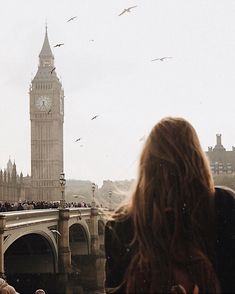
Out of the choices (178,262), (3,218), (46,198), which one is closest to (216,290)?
(178,262)

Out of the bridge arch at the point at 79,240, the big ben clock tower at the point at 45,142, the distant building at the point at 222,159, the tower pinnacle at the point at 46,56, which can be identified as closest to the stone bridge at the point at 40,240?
the bridge arch at the point at 79,240

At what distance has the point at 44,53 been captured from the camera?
405ft

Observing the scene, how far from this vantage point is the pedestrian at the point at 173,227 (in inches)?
90.3

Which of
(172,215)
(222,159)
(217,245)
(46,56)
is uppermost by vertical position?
(46,56)

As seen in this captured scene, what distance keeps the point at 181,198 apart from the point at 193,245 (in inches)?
7.3

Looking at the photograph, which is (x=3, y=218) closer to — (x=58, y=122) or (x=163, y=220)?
(x=163, y=220)

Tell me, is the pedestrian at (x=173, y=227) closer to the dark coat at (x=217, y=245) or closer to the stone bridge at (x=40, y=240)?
the dark coat at (x=217, y=245)

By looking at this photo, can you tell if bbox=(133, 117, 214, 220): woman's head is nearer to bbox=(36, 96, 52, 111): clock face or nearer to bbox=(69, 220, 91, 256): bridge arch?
bbox=(69, 220, 91, 256): bridge arch

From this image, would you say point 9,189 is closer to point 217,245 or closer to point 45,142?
point 45,142

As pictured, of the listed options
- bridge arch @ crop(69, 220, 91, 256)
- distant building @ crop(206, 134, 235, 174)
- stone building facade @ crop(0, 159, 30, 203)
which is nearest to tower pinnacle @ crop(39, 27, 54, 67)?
distant building @ crop(206, 134, 235, 174)

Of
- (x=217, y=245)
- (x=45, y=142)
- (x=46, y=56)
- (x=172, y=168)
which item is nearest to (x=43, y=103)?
(x=45, y=142)

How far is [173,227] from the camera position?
2342mm

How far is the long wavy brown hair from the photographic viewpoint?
2.29 metres

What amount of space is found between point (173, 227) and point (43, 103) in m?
112
